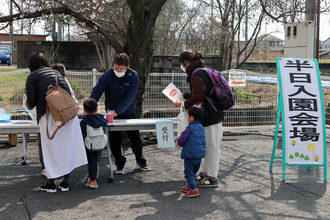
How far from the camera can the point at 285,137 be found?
4.98 m

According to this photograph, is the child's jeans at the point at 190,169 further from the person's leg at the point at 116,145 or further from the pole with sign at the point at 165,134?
the person's leg at the point at 116,145

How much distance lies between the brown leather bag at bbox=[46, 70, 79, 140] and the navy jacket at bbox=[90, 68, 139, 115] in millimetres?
896

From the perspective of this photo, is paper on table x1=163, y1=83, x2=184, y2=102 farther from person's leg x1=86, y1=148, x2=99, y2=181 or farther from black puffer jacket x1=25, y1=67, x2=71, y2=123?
black puffer jacket x1=25, y1=67, x2=71, y2=123

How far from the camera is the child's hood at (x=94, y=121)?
15.0 ft

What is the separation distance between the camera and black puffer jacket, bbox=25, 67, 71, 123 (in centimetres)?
421

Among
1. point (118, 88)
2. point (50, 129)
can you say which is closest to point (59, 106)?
point (50, 129)

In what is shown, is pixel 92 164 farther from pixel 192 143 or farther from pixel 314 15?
pixel 314 15

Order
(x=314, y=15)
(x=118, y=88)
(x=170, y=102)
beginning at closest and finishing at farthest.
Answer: (x=118, y=88) < (x=314, y=15) < (x=170, y=102)

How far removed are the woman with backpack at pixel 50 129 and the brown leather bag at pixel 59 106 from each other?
0.06 m

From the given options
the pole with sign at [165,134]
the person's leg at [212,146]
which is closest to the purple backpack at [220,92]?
the person's leg at [212,146]

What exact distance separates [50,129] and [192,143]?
70.4 inches

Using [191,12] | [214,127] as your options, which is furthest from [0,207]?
[191,12]

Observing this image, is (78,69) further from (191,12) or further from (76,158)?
(76,158)

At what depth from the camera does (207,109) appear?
15.0 feet
